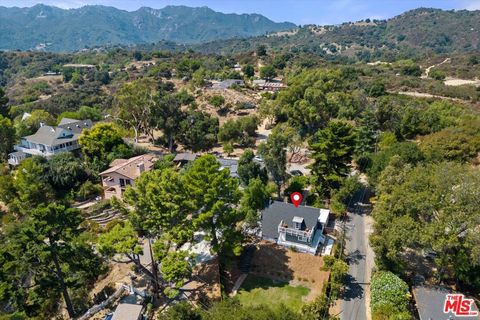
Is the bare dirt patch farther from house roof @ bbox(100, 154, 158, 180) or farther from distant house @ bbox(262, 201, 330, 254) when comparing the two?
house roof @ bbox(100, 154, 158, 180)

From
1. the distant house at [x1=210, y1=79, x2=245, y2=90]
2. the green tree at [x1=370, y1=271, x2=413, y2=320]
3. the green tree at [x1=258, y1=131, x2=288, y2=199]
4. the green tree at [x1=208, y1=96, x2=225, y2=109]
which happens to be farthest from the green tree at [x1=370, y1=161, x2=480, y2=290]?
the distant house at [x1=210, y1=79, x2=245, y2=90]

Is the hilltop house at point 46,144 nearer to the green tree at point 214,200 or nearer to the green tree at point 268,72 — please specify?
the green tree at point 214,200

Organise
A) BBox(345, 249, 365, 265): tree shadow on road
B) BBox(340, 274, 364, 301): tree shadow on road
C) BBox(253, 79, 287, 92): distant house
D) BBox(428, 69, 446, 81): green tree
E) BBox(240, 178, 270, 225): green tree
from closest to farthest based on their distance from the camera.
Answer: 1. BBox(340, 274, 364, 301): tree shadow on road
2. BBox(345, 249, 365, 265): tree shadow on road
3. BBox(240, 178, 270, 225): green tree
4. BBox(253, 79, 287, 92): distant house
5. BBox(428, 69, 446, 81): green tree

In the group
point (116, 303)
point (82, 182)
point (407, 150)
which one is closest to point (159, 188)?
point (116, 303)

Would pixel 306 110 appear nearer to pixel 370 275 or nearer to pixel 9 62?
pixel 370 275

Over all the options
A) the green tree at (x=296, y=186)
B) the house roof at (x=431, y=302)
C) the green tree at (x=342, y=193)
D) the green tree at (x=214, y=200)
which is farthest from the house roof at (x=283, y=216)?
the house roof at (x=431, y=302)

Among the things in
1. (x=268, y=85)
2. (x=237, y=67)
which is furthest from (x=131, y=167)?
(x=237, y=67)
